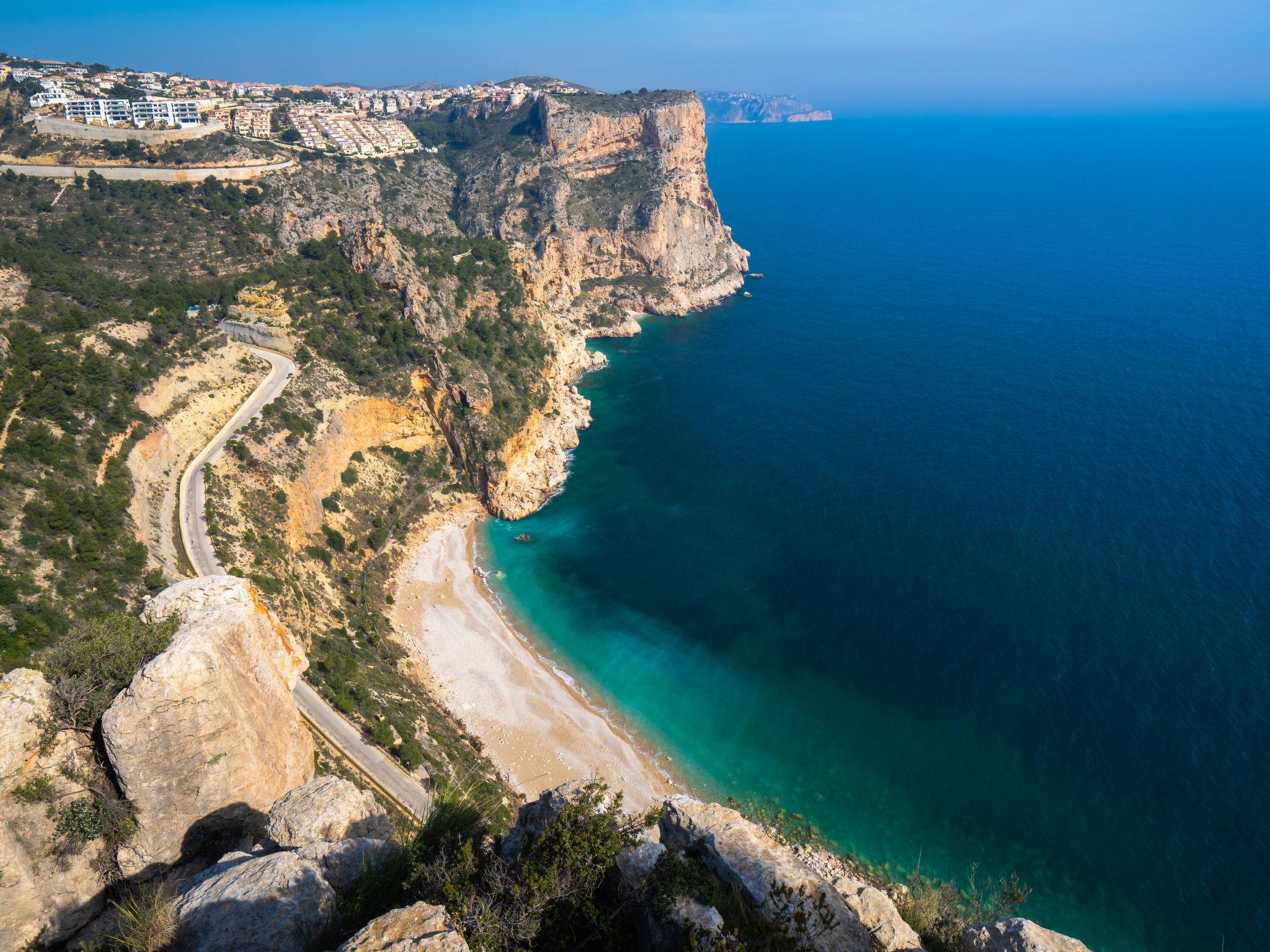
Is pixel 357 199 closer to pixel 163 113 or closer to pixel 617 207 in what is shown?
pixel 163 113

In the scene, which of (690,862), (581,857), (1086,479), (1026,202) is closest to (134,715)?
(581,857)

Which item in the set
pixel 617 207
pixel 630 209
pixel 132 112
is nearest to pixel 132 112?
pixel 132 112

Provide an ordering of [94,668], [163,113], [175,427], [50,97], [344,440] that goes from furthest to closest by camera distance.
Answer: [163,113] < [50,97] < [344,440] < [175,427] < [94,668]

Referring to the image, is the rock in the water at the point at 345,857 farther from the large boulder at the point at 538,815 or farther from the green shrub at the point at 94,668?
the green shrub at the point at 94,668

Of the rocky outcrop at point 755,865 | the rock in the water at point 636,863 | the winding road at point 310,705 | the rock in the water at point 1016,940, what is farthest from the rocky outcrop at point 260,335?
the rock in the water at point 1016,940

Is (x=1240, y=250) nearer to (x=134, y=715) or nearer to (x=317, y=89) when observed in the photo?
(x=134, y=715)
